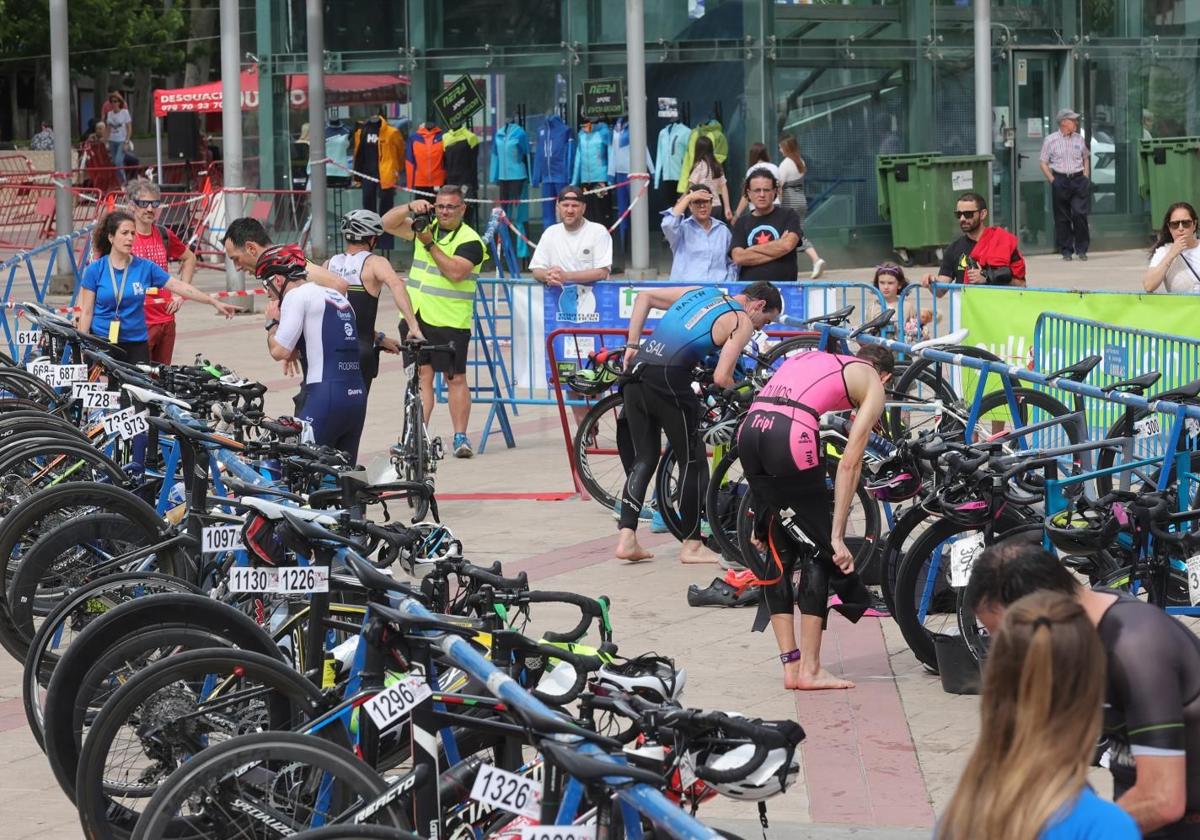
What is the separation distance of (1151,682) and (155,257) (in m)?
11.4

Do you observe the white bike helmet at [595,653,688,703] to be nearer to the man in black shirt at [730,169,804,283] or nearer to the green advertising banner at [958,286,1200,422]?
the green advertising banner at [958,286,1200,422]

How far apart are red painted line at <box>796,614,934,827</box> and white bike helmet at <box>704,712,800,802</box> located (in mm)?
2238

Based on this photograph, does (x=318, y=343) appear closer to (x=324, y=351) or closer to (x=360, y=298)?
(x=324, y=351)

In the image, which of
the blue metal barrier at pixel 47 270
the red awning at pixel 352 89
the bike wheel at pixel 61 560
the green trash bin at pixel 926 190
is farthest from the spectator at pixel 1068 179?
the bike wheel at pixel 61 560

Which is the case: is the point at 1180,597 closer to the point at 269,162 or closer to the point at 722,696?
the point at 722,696

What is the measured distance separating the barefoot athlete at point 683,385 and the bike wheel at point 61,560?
3.19 m

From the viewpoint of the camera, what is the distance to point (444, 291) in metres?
12.7

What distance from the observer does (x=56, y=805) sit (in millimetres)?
6336

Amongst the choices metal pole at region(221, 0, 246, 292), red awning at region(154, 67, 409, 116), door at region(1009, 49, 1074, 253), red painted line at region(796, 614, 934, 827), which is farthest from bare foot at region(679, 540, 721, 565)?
door at region(1009, 49, 1074, 253)

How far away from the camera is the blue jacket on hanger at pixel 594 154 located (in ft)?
77.4

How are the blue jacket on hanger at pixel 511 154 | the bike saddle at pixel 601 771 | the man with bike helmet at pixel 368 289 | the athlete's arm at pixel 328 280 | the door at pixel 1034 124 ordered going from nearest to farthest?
the bike saddle at pixel 601 771
the athlete's arm at pixel 328 280
the man with bike helmet at pixel 368 289
the blue jacket on hanger at pixel 511 154
the door at pixel 1034 124

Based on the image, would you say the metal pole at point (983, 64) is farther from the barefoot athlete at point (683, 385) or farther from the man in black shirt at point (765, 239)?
the barefoot athlete at point (683, 385)

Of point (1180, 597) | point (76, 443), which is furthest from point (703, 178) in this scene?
point (1180, 597)

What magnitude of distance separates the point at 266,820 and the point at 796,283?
8368 mm
